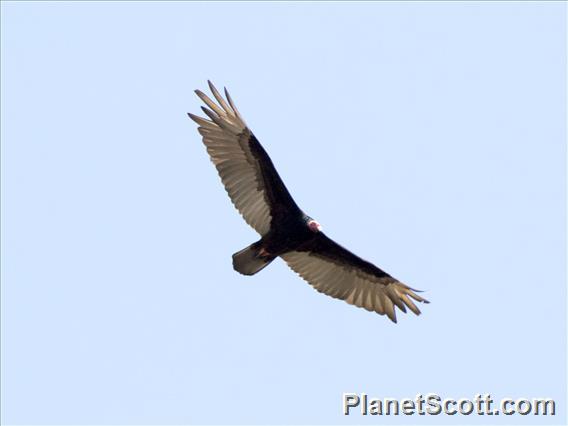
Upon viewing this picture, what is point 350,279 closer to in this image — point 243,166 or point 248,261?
point 248,261

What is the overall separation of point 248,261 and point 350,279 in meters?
1.61

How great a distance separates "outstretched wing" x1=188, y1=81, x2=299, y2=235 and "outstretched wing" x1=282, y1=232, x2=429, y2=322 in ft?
2.68

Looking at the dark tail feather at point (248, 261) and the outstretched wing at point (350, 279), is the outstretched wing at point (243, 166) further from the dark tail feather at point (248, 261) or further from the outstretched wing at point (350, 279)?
the outstretched wing at point (350, 279)

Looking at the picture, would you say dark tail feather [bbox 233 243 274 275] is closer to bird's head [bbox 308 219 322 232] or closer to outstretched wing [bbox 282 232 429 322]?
bird's head [bbox 308 219 322 232]

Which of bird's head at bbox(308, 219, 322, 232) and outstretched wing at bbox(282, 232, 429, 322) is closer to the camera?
bird's head at bbox(308, 219, 322, 232)

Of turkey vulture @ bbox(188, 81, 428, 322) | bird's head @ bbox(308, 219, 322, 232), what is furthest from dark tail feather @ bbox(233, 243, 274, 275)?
bird's head @ bbox(308, 219, 322, 232)

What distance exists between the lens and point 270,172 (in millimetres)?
13711

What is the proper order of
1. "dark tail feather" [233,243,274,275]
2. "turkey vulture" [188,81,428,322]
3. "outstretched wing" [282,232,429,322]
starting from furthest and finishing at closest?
1. "outstretched wing" [282,232,429,322]
2. "turkey vulture" [188,81,428,322]
3. "dark tail feather" [233,243,274,275]

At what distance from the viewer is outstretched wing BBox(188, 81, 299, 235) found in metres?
13.7

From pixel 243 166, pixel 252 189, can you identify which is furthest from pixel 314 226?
pixel 243 166

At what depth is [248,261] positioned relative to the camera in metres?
13.6

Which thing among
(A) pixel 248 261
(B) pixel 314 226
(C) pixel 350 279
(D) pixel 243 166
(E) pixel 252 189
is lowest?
(C) pixel 350 279

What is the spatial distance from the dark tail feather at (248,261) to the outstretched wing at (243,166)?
30 cm

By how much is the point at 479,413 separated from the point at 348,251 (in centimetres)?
253
